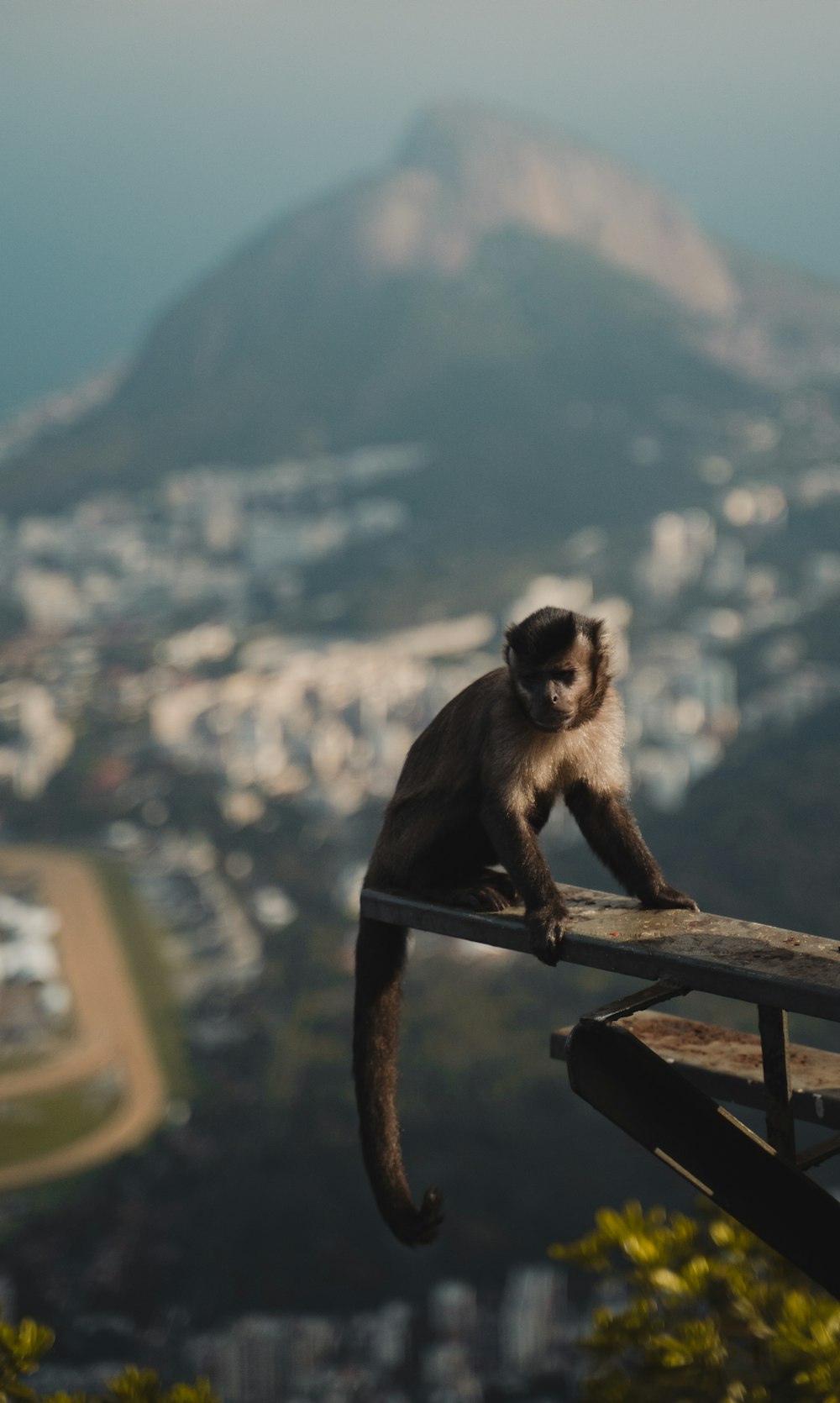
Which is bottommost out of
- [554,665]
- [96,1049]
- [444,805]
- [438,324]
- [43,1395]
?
[96,1049]

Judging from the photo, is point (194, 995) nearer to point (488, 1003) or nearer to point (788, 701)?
point (488, 1003)

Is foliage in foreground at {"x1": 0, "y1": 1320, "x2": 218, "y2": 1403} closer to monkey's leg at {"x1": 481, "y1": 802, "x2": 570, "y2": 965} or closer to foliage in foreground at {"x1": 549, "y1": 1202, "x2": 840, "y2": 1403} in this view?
foliage in foreground at {"x1": 549, "y1": 1202, "x2": 840, "y2": 1403}

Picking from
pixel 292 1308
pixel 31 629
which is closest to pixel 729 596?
pixel 31 629

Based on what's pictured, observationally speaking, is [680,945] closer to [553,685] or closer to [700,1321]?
[553,685]

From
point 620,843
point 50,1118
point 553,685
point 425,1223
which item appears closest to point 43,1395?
point 425,1223

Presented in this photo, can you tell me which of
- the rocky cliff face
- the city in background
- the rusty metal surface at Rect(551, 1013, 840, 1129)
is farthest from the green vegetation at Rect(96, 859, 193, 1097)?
the rocky cliff face
